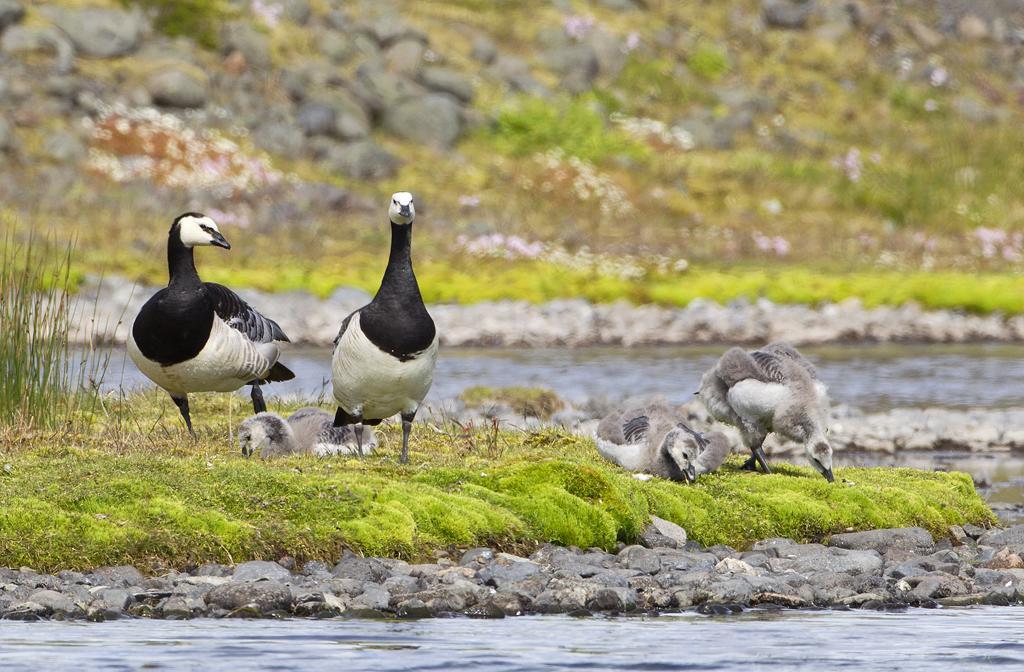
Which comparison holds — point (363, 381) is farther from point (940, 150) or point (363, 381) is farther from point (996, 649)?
point (940, 150)

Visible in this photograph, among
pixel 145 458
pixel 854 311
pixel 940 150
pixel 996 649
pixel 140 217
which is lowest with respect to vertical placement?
pixel 996 649

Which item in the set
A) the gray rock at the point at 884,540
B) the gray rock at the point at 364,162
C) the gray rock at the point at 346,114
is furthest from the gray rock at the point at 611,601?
the gray rock at the point at 346,114

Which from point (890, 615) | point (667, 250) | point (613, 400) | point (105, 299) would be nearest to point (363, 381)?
point (890, 615)

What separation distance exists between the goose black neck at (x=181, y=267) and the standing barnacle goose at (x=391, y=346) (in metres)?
1.65

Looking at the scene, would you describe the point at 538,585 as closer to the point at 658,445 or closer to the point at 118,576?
the point at 118,576

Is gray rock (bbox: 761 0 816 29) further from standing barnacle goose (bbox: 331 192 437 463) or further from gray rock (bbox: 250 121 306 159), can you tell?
standing barnacle goose (bbox: 331 192 437 463)

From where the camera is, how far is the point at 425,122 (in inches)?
1737

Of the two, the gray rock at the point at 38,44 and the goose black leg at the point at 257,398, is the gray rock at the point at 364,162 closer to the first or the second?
the gray rock at the point at 38,44

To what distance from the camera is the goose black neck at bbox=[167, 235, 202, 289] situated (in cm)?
1298

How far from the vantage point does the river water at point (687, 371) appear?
24.3 metres

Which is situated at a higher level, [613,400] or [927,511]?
[613,400]

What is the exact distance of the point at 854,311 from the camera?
3388cm

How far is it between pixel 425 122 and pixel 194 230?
30.9 metres

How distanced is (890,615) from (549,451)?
4.62 meters
